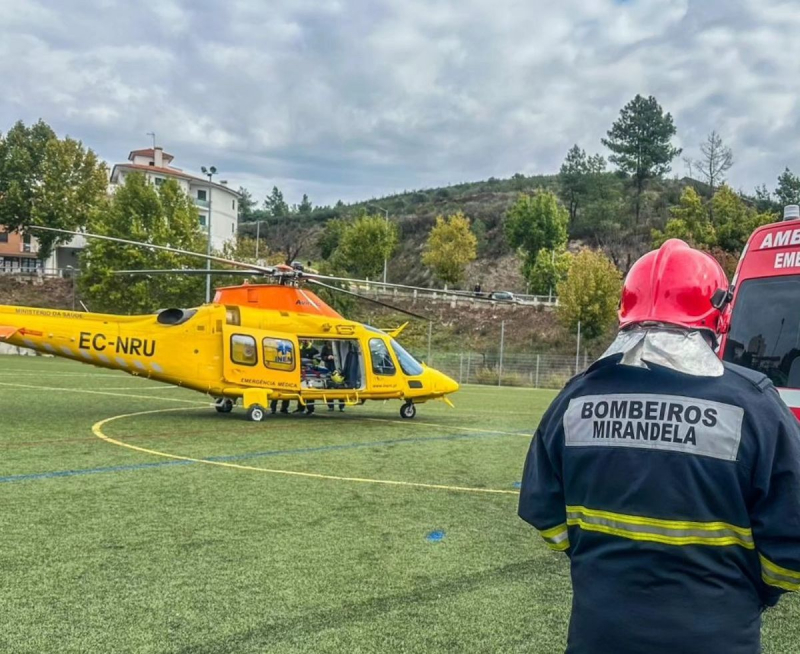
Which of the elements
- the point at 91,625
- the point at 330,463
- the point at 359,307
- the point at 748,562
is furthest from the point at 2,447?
the point at 359,307

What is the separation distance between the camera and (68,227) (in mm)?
54938

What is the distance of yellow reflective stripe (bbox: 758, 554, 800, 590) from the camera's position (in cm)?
211

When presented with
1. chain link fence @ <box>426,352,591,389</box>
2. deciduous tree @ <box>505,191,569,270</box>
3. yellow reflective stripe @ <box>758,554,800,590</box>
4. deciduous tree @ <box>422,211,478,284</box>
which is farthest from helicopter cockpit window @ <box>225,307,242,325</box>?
deciduous tree @ <box>505,191,569,270</box>

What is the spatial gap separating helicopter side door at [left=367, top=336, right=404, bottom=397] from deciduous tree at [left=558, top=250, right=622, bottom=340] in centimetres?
2777

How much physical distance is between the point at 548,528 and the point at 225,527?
174 inches

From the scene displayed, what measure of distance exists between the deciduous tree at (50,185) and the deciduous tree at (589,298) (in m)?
33.9

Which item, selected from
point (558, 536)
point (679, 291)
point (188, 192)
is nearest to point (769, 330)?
point (679, 291)

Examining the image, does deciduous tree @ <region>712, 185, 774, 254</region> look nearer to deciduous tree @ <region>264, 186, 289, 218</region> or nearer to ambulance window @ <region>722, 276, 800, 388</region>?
ambulance window @ <region>722, 276, 800, 388</region>

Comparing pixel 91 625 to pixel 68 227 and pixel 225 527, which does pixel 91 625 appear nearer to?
pixel 225 527

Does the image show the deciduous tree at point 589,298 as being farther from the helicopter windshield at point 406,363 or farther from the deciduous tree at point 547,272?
the helicopter windshield at point 406,363

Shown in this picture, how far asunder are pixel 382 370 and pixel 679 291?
12.7 meters

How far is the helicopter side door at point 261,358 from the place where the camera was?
44.8ft

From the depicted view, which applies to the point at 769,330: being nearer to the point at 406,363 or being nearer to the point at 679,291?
the point at 679,291

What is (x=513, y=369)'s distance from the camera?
34.4 metres
